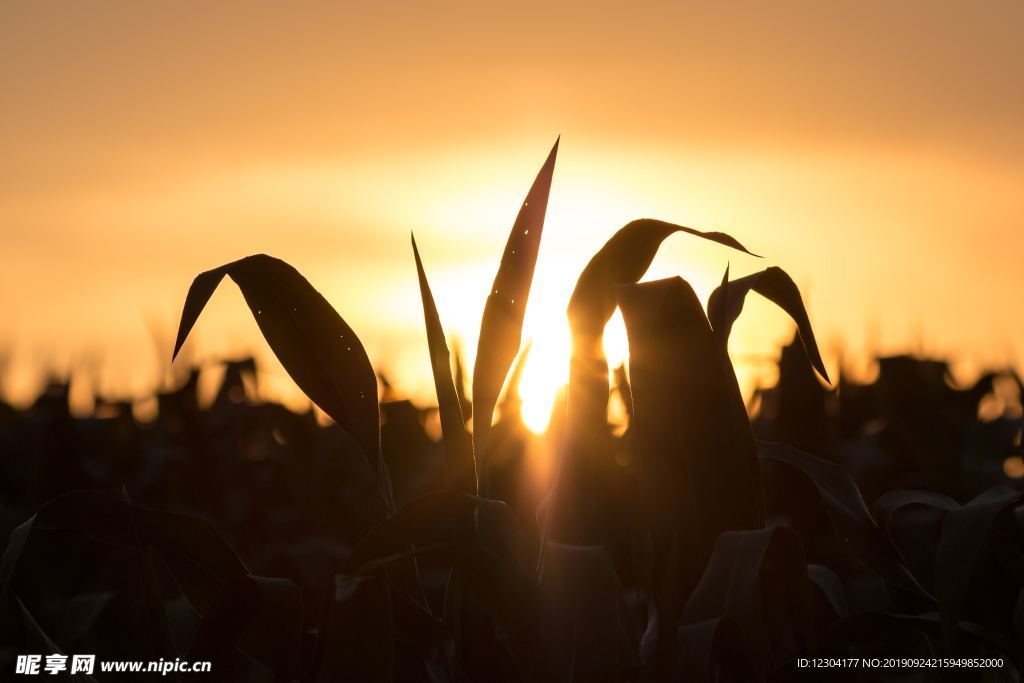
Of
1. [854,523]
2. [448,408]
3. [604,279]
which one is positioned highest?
[604,279]

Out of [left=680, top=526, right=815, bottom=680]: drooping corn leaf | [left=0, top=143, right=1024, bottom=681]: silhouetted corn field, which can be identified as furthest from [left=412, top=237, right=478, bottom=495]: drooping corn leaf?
[left=680, top=526, right=815, bottom=680]: drooping corn leaf

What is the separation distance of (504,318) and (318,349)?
0.58ft

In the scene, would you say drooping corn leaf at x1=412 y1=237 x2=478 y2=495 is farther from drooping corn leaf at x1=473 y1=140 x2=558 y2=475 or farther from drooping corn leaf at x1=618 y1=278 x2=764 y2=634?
drooping corn leaf at x1=618 y1=278 x2=764 y2=634

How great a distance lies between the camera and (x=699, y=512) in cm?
89

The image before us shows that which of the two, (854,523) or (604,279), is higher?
(604,279)

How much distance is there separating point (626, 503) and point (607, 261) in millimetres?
224

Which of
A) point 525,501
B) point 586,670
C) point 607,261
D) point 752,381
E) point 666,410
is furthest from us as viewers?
point 752,381

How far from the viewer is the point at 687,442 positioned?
0.88 m

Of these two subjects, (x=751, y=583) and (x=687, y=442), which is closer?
(x=751, y=583)

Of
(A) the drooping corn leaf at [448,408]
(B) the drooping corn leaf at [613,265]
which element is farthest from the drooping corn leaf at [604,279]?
(A) the drooping corn leaf at [448,408]

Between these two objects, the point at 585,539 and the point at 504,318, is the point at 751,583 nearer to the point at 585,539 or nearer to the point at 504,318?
the point at 585,539

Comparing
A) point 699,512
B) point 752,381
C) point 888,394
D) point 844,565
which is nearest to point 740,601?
point 699,512

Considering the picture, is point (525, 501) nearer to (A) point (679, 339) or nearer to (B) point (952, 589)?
(A) point (679, 339)

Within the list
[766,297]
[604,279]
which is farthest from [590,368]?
[766,297]
